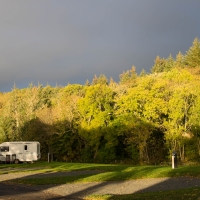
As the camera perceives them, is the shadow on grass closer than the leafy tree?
Yes

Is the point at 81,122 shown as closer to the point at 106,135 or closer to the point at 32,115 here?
the point at 106,135

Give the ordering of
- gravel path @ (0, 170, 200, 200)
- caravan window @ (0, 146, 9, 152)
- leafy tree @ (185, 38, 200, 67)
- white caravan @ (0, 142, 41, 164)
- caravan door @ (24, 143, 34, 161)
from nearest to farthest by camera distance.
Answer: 1. gravel path @ (0, 170, 200, 200)
2. white caravan @ (0, 142, 41, 164)
3. caravan door @ (24, 143, 34, 161)
4. caravan window @ (0, 146, 9, 152)
5. leafy tree @ (185, 38, 200, 67)

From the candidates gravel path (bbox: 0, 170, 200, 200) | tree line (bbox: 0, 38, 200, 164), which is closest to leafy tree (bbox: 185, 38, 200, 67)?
tree line (bbox: 0, 38, 200, 164)

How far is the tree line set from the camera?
4719 centimetres

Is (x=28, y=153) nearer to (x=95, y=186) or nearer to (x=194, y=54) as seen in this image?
(x=95, y=186)

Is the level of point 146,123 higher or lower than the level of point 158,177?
higher

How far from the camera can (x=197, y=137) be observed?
46062 mm

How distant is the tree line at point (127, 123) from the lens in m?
47.2

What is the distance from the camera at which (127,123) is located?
48812 millimetres

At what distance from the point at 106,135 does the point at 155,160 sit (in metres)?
7.91

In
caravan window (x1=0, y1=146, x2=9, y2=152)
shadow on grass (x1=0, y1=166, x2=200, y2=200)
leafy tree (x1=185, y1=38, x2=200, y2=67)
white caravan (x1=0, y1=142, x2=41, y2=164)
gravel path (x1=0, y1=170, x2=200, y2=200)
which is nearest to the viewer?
shadow on grass (x1=0, y1=166, x2=200, y2=200)

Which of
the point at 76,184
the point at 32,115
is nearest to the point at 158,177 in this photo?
the point at 76,184

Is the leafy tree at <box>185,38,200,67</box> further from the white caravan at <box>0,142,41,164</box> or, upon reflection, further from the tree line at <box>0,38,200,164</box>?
the white caravan at <box>0,142,41,164</box>

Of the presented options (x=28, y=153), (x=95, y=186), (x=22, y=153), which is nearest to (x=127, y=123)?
(x=28, y=153)
